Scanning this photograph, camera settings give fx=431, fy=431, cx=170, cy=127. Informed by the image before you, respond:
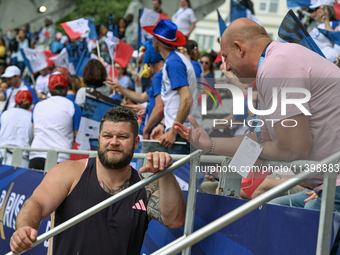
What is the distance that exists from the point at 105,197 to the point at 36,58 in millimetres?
8185

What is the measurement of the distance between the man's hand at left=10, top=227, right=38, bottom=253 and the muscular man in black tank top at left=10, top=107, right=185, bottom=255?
0.62 feet

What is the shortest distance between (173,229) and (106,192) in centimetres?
55

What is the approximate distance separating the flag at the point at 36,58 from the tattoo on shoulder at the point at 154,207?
815 centimetres

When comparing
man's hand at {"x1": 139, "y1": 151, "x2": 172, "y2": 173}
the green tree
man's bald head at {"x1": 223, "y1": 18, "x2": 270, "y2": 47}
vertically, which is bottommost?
the green tree

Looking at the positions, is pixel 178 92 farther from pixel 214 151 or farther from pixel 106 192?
pixel 214 151

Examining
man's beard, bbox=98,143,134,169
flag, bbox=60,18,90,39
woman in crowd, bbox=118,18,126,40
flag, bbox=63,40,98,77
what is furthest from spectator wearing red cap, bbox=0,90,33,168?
woman in crowd, bbox=118,18,126,40

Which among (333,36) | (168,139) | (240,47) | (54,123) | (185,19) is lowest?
(54,123)

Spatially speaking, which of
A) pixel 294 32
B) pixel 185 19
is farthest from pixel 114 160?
pixel 185 19

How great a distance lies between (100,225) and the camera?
119 inches

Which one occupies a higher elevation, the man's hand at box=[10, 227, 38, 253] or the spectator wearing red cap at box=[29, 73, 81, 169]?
the man's hand at box=[10, 227, 38, 253]

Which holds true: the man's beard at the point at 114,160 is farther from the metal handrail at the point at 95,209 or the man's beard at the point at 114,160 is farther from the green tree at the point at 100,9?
the green tree at the point at 100,9

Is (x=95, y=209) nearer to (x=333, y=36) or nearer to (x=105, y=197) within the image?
(x=105, y=197)

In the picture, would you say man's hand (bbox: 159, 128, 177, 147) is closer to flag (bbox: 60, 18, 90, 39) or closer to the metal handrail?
the metal handrail

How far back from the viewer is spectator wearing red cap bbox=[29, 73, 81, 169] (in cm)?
590
